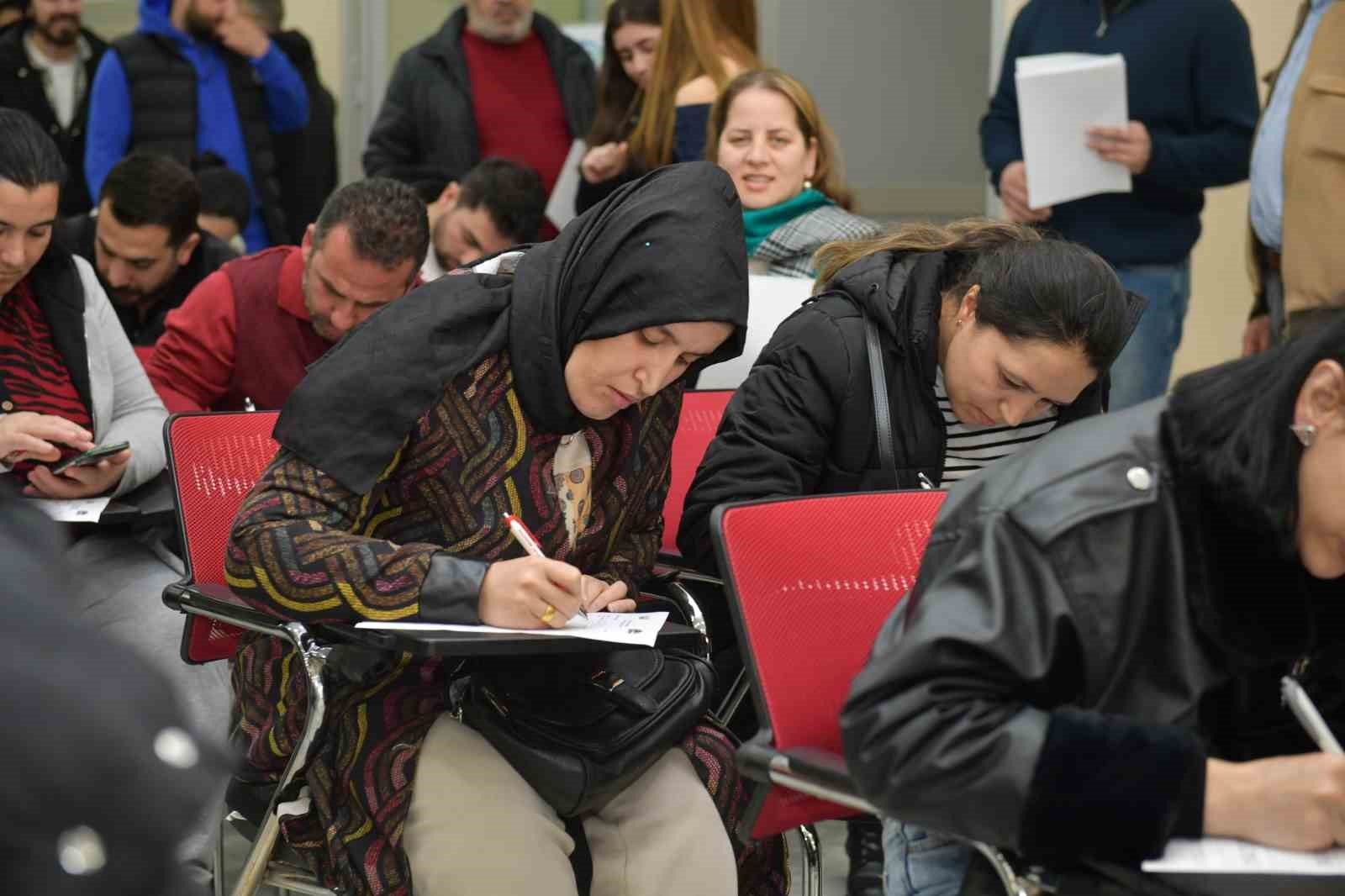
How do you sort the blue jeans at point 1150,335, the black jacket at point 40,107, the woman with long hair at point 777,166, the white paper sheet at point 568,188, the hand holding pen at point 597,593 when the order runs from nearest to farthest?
the hand holding pen at point 597,593
the woman with long hair at point 777,166
the blue jeans at point 1150,335
the white paper sheet at point 568,188
the black jacket at point 40,107

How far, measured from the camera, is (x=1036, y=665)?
155 centimetres

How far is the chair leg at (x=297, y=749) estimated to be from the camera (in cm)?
215

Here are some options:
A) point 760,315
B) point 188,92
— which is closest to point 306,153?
point 188,92

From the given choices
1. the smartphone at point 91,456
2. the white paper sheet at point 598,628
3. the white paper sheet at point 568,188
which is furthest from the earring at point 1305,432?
the white paper sheet at point 568,188

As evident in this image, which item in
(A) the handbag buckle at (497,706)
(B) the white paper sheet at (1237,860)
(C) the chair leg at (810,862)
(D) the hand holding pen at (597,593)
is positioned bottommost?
(C) the chair leg at (810,862)

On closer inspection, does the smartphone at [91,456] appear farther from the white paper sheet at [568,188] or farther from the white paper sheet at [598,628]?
the white paper sheet at [568,188]

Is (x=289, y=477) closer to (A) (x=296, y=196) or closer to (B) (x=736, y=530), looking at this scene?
(B) (x=736, y=530)

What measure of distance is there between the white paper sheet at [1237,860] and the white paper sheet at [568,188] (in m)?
3.30

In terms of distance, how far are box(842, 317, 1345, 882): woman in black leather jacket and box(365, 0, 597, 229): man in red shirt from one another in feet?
11.8

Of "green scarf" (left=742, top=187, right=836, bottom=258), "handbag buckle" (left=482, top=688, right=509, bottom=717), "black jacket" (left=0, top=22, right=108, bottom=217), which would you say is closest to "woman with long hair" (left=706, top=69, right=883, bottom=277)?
"green scarf" (left=742, top=187, right=836, bottom=258)

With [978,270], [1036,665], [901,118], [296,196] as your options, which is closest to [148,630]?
→ [978,270]

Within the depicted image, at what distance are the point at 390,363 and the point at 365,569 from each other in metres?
0.28

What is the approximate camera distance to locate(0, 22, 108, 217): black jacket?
18.2ft

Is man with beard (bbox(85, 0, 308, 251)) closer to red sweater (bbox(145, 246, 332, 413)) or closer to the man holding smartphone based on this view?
red sweater (bbox(145, 246, 332, 413))
